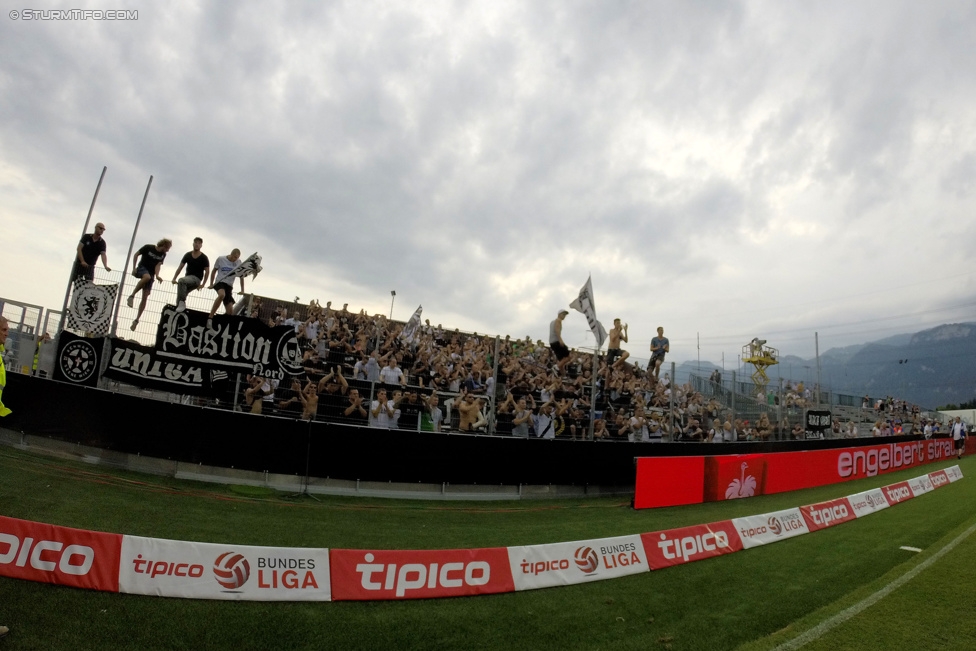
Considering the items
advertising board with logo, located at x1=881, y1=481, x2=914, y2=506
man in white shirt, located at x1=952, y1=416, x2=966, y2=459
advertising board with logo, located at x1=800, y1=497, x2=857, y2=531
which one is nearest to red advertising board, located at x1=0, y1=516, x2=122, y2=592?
advertising board with logo, located at x1=800, y1=497, x2=857, y2=531

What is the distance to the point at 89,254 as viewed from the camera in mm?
9875

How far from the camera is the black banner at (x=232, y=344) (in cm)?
993

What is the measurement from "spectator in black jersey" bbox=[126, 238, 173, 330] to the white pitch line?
10510 mm

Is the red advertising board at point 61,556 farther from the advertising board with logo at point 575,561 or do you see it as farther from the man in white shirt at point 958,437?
the man in white shirt at point 958,437

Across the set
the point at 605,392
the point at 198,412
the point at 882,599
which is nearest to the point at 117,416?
the point at 198,412

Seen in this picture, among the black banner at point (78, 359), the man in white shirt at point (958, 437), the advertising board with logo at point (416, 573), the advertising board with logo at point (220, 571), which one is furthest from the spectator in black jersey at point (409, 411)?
the man in white shirt at point (958, 437)

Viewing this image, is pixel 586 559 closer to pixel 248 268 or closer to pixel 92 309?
pixel 248 268

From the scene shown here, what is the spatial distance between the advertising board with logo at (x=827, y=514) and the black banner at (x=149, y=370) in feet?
35.4

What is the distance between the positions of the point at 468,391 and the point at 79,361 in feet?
24.0

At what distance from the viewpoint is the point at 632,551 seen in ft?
20.9

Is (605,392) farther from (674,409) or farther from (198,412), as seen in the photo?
(198,412)

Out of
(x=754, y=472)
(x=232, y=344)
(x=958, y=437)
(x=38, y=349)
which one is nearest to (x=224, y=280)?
(x=232, y=344)

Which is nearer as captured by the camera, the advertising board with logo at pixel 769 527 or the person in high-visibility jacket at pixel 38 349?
the advertising board with logo at pixel 769 527

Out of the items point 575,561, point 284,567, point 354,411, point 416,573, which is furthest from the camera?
point 354,411
